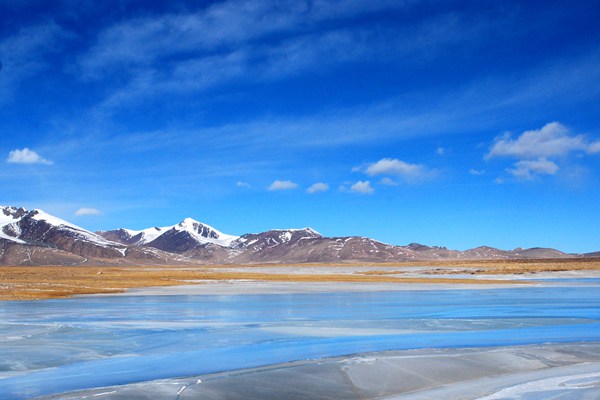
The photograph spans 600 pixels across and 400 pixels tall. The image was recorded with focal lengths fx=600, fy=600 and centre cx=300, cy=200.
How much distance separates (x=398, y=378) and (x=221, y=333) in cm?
923

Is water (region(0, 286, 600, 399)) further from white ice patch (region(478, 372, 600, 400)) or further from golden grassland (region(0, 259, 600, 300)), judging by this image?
golden grassland (region(0, 259, 600, 300))

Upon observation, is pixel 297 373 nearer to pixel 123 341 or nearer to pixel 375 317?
pixel 123 341

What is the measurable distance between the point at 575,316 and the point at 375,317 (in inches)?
352

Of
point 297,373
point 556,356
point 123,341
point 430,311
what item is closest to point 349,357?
point 297,373

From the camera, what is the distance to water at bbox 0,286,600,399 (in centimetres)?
1470

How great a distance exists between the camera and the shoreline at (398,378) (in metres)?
12.1

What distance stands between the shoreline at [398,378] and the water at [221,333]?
1.15 m

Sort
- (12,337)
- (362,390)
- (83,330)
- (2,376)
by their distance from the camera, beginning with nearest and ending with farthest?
(362,390)
(2,376)
(12,337)
(83,330)

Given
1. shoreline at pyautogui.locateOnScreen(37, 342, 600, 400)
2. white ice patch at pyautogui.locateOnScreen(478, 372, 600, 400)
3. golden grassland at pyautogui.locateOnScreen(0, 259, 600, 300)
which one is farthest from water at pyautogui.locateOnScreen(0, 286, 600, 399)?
golden grassland at pyautogui.locateOnScreen(0, 259, 600, 300)

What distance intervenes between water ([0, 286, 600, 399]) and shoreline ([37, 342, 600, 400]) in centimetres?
115

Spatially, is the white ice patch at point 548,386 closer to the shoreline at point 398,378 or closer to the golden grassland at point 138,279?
the shoreline at point 398,378

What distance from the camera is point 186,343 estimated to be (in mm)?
18891

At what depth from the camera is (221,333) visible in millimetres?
21312

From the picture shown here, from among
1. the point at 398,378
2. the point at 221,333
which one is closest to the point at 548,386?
the point at 398,378
